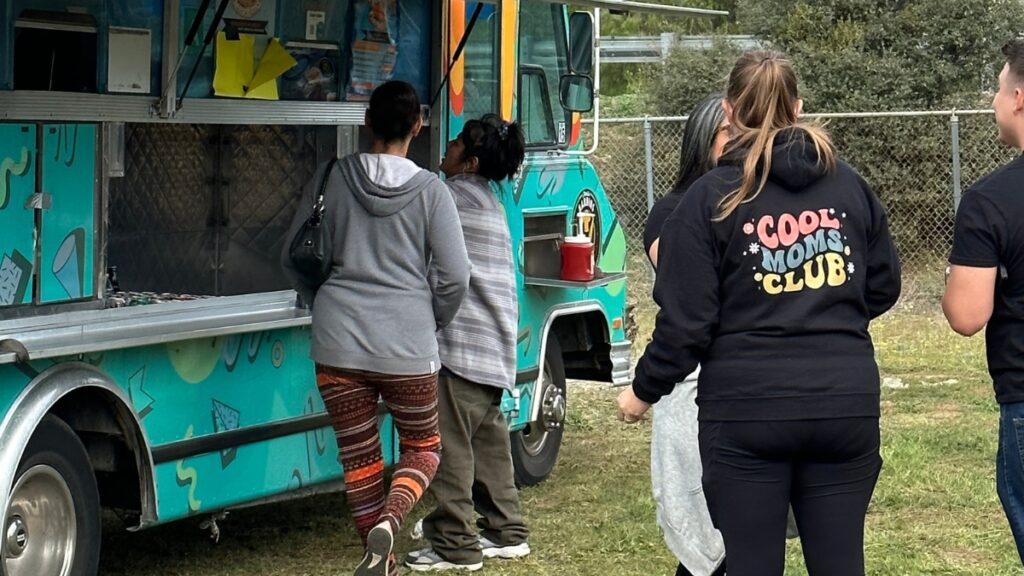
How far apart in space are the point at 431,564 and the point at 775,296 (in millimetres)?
2843

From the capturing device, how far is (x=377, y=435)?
572 cm

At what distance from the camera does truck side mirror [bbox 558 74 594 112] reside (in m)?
8.03

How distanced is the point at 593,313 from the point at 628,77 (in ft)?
53.2

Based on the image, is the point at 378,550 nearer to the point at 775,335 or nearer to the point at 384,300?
Answer: the point at 384,300

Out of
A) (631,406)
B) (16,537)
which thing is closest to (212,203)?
(16,537)

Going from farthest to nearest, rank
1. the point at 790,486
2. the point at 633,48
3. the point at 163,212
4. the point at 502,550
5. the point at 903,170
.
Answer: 1. the point at 633,48
2. the point at 903,170
3. the point at 163,212
4. the point at 502,550
5. the point at 790,486

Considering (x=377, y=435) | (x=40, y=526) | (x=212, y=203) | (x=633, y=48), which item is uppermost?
(x=633, y=48)

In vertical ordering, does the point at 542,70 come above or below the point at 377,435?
above

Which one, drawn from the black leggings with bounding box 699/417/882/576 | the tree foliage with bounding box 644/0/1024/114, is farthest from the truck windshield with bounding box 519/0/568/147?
the tree foliage with bounding box 644/0/1024/114

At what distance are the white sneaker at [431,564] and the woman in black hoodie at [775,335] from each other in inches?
96.5

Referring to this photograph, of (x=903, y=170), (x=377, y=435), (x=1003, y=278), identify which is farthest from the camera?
(x=903, y=170)

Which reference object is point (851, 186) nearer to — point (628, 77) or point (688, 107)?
point (688, 107)

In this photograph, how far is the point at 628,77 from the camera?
78.8 ft

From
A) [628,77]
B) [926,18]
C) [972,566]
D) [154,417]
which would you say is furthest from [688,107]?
[154,417]
